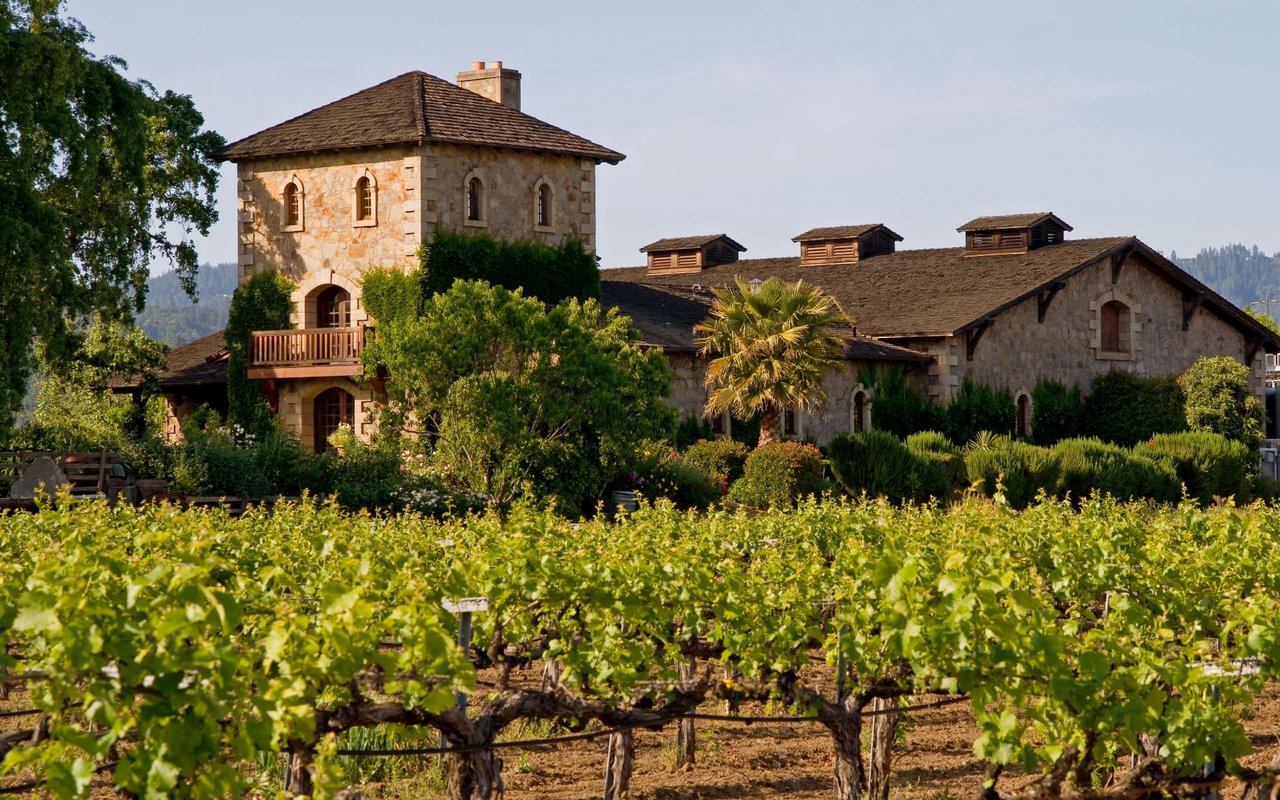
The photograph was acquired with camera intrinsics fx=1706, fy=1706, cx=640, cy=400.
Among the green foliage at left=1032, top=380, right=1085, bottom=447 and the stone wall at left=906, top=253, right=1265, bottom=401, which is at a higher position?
the stone wall at left=906, top=253, right=1265, bottom=401

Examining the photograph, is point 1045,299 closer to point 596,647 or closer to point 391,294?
point 391,294

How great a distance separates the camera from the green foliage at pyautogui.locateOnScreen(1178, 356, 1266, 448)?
3862 cm

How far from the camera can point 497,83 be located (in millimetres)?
35469

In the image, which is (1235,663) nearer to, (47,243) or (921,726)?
(921,726)

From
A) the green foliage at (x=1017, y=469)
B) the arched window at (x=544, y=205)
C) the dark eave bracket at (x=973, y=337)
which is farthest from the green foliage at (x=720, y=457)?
the dark eave bracket at (x=973, y=337)

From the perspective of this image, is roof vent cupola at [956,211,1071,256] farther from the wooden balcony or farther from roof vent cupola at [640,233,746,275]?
the wooden balcony

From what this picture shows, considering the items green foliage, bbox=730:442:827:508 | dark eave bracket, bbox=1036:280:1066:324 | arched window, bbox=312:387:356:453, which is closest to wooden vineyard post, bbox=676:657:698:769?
green foliage, bbox=730:442:827:508

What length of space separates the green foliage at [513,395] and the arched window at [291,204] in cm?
586

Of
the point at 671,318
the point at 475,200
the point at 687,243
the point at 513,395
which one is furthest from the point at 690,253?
the point at 513,395

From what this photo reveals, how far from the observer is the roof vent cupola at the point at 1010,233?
41594 mm

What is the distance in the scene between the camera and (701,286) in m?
42.4

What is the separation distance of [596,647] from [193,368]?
28.2 m

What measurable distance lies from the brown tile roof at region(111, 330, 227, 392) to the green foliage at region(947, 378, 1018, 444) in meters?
15.3

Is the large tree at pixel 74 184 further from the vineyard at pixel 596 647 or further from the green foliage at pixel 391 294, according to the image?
the vineyard at pixel 596 647
